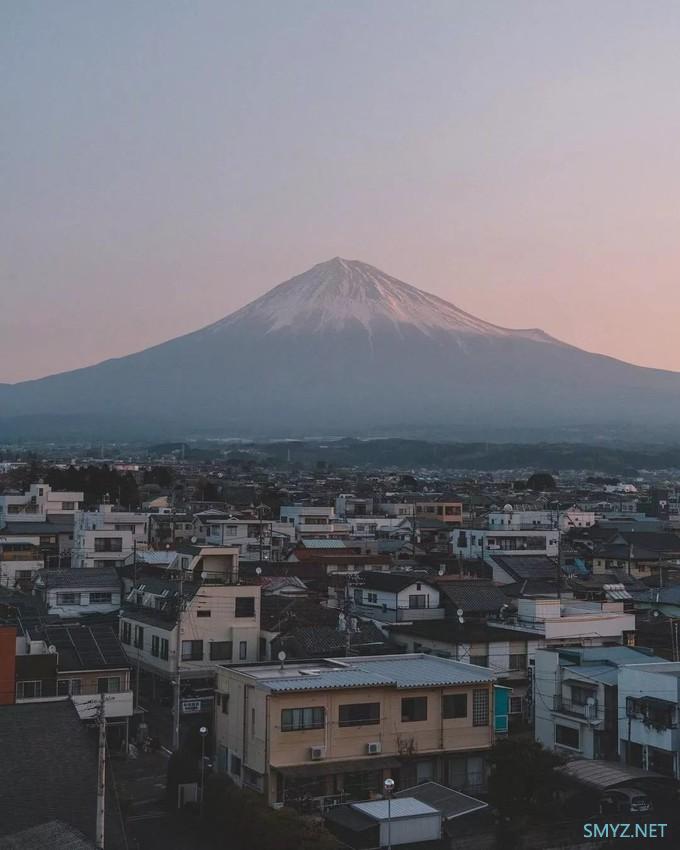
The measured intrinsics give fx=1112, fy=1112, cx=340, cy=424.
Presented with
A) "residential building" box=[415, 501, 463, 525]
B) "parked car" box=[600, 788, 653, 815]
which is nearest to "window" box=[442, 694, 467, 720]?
"parked car" box=[600, 788, 653, 815]

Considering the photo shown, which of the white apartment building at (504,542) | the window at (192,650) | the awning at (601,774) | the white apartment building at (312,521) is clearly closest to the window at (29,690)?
the window at (192,650)

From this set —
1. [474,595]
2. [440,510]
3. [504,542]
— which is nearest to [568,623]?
[474,595]

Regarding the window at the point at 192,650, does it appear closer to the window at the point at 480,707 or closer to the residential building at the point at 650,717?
the window at the point at 480,707

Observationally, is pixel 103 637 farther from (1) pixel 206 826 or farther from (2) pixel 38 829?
(2) pixel 38 829

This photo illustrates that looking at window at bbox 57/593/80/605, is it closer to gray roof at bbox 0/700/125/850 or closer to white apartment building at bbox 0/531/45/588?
white apartment building at bbox 0/531/45/588

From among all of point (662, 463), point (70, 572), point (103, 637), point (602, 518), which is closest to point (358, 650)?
point (103, 637)

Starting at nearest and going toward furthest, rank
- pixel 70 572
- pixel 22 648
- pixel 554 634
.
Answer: pixel 22 648
pixel 554 634
pixel 70 572

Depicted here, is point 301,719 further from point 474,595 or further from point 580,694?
point 474,595
